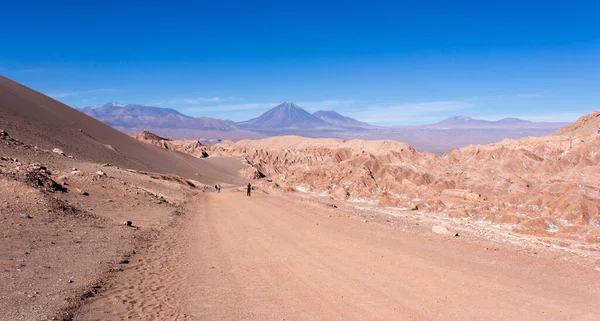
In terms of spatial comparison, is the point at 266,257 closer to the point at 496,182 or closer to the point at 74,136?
the point at 496,182

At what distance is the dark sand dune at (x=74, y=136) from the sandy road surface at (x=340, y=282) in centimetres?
2692

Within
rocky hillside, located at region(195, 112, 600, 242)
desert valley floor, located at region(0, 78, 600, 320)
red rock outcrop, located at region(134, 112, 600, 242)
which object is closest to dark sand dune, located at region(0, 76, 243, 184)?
desert valley floor, located at region(0, 78, 600, 320)

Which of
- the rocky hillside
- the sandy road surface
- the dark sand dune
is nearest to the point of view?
the sandy road surface

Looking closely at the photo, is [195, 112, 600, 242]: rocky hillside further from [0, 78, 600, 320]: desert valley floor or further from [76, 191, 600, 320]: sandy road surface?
[76, 191, 600, 320]: sandy road surface

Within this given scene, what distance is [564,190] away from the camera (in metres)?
30.3

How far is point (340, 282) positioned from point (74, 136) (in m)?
42.4

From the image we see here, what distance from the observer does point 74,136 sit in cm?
4428

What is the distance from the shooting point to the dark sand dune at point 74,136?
121 feet

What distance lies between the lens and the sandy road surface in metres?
8.13

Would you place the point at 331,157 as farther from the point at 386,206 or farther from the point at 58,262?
the point at 58,262

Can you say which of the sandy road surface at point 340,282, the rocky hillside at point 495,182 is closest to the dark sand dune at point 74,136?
the rocky hillside at point 495,182

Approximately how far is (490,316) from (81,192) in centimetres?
1704

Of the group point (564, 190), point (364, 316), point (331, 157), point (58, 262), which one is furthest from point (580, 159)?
point (58, 262)

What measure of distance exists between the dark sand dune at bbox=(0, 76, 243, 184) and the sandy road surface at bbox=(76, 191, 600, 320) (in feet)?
88.3
